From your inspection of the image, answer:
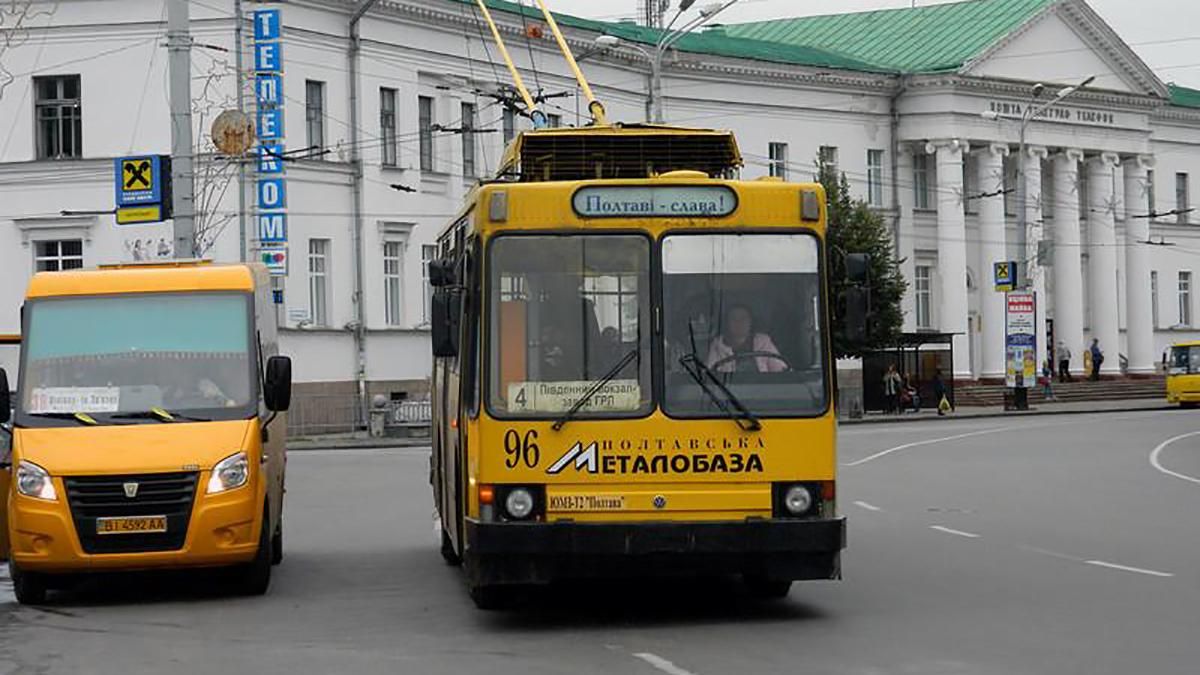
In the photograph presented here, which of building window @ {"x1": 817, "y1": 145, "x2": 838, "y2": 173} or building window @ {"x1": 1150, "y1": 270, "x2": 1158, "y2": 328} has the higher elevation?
building window @ {"x1": 817, "y1": 145, "x2": 838, "y2": 173}

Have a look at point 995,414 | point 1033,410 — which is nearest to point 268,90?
point 995,414

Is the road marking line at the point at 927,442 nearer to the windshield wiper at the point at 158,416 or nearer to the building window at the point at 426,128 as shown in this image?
the building window at the point at 426,128

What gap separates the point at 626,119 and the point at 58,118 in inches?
721

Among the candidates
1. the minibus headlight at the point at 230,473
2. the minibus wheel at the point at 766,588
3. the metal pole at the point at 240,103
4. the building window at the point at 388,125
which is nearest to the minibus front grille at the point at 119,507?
the minibus headlight at the point at 230,473

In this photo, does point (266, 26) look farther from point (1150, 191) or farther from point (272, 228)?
point (1150, 191)

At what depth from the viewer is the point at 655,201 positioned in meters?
13.7

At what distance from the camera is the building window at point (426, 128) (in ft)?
187

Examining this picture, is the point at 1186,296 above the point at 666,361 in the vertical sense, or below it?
above

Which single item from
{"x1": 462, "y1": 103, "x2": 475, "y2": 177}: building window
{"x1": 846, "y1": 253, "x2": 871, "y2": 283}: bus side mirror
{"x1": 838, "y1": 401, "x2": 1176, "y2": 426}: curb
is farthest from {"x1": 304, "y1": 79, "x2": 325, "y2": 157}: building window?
{"x1": 846, "y1": 253, "x2": 871, "y2": 283}: bus side mirror

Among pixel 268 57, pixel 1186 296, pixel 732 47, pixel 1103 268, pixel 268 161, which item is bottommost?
pixel 1186 296

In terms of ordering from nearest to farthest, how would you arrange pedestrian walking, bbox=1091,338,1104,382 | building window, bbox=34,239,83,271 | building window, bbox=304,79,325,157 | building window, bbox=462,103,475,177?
building window, bbox=34,239,83,271 → building window, bbox=304,79,325,157 → building window, bbox=462,103,475,177 → pedestrian walking, bbox=1091,338,1104,382

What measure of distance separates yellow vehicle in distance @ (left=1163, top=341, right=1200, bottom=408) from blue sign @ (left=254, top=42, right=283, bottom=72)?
32.8 m

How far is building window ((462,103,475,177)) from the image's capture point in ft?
192

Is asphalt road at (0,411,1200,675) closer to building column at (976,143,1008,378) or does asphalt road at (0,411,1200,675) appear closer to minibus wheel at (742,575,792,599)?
minibus wheel at (742,575,792,599)
